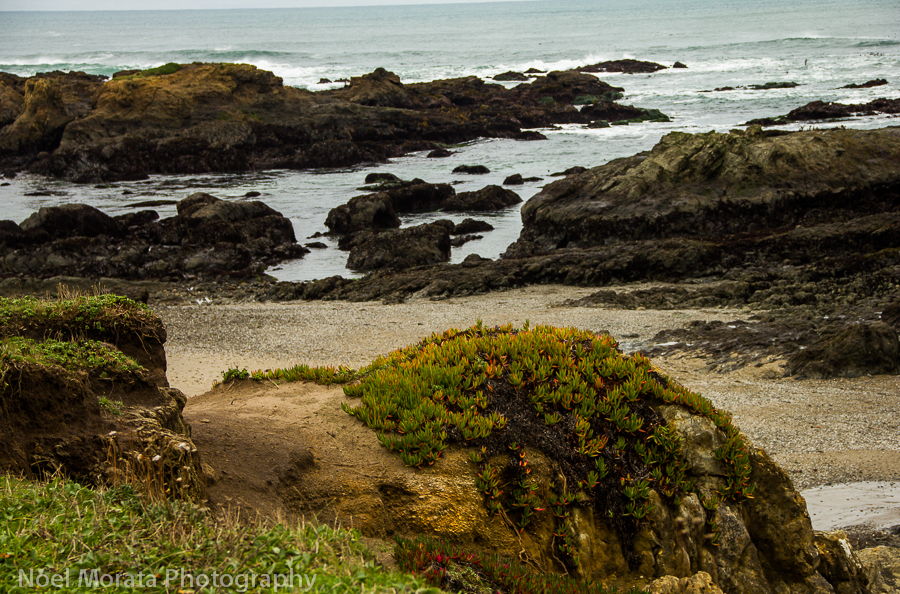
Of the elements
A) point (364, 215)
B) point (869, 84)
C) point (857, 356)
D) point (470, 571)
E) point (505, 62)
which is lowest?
point (857, 356)

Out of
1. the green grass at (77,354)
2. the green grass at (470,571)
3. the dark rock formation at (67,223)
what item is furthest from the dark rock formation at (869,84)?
the green grass at (77,354)

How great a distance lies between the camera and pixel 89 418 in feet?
15.4

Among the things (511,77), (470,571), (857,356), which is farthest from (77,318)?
(511,77)

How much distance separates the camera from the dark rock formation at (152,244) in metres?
22.2

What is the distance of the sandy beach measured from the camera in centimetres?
886

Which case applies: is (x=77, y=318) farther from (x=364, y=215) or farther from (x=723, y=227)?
(x=364, y=215)

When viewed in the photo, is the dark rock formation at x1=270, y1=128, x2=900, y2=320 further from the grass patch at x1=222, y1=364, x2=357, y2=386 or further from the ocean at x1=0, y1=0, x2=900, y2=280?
the grass patch at x1=222, y1=364, x2=357, y2=386

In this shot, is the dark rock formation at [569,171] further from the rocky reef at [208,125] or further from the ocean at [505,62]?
the rocky reef at [208,125]

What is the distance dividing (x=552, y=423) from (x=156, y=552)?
121 inches

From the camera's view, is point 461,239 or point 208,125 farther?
point 208,125

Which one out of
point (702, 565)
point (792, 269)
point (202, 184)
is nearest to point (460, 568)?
point (702, 565)

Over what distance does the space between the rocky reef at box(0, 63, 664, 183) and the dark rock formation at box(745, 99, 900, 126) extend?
1416cm

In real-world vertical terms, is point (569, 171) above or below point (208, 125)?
below

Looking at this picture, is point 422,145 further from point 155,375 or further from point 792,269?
point 155,375
